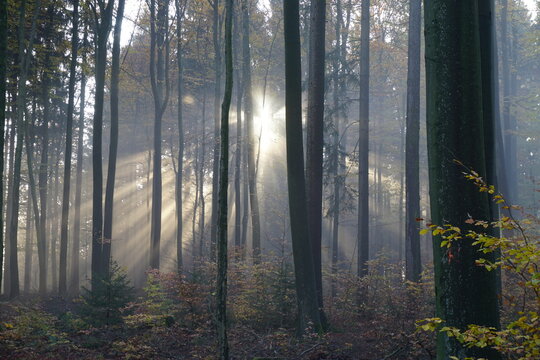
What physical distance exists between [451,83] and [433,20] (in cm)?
81

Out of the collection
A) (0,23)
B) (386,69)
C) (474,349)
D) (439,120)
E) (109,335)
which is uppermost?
(386,69)

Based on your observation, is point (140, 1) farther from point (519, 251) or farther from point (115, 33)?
point (519, 251)

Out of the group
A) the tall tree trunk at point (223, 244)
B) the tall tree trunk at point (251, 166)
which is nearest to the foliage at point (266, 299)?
the tall tree trunk at point (223, 244)

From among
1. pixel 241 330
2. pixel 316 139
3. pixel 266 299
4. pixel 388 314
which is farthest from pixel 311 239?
pixel 241 330

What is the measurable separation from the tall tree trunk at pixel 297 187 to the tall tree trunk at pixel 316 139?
951mm

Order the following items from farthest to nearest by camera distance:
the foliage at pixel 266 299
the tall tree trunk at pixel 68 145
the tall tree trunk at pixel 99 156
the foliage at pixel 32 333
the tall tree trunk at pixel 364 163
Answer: the tall tree trunk at pixel 68 145 < the tall tree trunk at pixel 99 156 < the tall tree trunk at pixel 364 163 < the foliage at pixel 266 299 < the foliage at pixel 32 333

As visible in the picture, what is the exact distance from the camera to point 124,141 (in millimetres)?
47812

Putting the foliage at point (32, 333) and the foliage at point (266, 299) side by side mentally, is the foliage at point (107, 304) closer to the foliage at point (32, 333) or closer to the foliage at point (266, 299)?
the foliage at point (32, 333)

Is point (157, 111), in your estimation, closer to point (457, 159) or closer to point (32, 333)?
point (32, 333)

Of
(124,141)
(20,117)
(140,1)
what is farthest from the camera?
(124,141)

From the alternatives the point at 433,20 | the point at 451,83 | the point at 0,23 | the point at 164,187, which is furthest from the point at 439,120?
the point at 164,187

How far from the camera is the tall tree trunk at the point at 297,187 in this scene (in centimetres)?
1038

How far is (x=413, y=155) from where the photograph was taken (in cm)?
1627

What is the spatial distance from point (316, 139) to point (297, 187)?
1.57m
